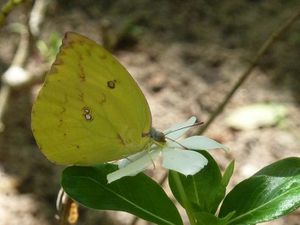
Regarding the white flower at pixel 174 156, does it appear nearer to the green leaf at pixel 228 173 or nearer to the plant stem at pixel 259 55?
the green leaf at pixel 228 173

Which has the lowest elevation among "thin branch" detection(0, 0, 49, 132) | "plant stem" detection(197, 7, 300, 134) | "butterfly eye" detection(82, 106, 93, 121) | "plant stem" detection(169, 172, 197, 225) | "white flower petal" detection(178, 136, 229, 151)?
"thin branch" detection(0, 0, 49, 132)

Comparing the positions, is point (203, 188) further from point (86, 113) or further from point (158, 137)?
Result: point (86, 113)

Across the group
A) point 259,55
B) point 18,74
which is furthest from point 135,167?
point 18,74

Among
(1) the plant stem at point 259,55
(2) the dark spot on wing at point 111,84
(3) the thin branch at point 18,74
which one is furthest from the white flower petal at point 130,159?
(3) the thin branch at point 18,74

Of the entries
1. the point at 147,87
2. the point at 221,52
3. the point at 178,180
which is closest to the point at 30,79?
the point at 147,87

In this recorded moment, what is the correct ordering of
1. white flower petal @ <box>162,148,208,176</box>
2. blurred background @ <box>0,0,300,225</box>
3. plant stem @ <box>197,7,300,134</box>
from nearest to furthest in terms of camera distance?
white flower petal @ <box>162,148,208,176</box> < plant stem @ <box>197,7,300,134</box> < blurred background @ <box>0,0,300,225</box>

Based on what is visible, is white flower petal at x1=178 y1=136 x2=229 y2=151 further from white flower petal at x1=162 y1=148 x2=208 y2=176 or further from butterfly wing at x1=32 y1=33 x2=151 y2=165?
butterfly wing at x1=32 y1=33 x2=151 y2=165

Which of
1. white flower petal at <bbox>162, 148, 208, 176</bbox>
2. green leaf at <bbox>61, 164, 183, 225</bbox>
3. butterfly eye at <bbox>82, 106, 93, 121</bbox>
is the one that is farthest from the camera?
butterfly eye at <bbox>82, 106, 93, 121</bbox>

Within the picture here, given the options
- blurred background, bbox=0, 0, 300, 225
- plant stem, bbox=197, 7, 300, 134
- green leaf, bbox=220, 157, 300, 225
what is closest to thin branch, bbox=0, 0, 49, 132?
blurred background, bbox=0, 0, 300, 225
